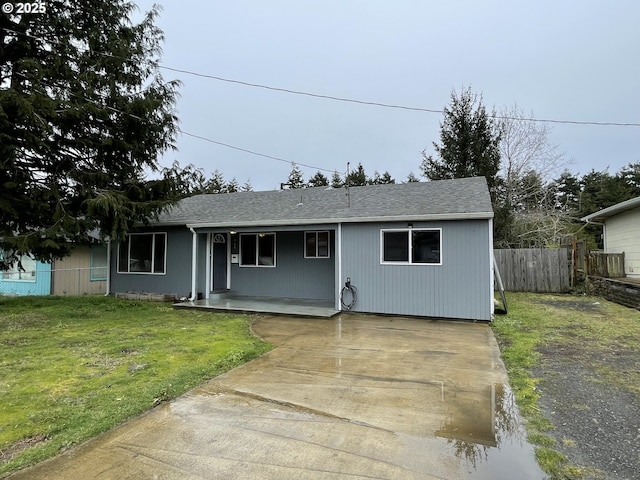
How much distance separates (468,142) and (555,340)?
14.5 metres

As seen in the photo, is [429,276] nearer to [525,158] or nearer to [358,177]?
[525,158]

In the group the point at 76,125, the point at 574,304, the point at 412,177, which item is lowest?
the point at 574,304

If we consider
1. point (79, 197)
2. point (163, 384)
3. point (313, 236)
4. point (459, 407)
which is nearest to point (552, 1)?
point (313, 236)

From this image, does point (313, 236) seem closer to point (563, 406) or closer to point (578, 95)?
point (563, 406)

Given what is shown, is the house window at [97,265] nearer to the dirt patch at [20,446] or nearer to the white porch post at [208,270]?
the white porch post at [208,270]

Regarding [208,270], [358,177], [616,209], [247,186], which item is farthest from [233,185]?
[616,209]

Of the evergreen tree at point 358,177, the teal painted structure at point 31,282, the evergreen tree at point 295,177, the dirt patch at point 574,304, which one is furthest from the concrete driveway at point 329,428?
the evergreen tree at point 295,177

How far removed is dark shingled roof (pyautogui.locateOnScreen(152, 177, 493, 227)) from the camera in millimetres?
8852

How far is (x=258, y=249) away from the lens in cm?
1231

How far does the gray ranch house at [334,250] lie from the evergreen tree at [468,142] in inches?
336

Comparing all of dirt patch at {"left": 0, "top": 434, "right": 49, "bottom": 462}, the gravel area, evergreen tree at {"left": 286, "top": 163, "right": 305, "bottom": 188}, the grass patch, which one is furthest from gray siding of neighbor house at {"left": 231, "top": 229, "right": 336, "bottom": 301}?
evergreen tree at {"left": 286, "top": 163, "right": 305, "bottom": 188}

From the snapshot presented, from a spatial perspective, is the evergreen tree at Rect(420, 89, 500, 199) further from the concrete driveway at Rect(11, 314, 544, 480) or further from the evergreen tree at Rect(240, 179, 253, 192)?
the evergreen tree at Rect(240, 179, 253, 192)

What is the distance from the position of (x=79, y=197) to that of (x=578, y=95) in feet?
59.2

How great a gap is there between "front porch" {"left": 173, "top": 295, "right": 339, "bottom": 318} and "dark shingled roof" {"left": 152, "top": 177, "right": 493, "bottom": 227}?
2.20 metres
